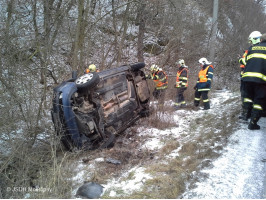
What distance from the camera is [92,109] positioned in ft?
13.1

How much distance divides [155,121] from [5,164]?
3.25 m

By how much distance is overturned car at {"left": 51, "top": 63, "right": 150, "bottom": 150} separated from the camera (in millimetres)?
3743

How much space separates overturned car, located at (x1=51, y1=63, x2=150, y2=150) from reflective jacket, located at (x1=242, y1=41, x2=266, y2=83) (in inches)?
98.2

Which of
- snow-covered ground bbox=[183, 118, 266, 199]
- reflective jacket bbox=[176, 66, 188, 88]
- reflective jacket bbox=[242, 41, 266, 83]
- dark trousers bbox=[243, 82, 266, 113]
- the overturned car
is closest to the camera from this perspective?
snow-covered ground bbox=[183, 118, 266, 199]

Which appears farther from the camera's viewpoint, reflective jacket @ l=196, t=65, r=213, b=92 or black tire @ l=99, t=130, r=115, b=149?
reflective jacket @ l=196, t=65, r=213, b=92

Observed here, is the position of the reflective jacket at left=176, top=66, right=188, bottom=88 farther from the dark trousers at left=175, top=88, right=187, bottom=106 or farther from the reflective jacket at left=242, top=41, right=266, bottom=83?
the reflective jacket at left=242, top=41, right=266, bottom=83

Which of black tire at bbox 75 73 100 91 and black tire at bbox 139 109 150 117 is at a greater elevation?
black tire at bbox 75 73 100 91

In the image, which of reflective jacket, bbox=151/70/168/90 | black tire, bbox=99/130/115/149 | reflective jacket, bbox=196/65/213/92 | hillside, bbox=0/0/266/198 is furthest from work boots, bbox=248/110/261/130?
reflective jacket, bbox=151/70/168/90

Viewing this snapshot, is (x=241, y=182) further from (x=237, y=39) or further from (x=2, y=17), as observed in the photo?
(x=237, y=39)

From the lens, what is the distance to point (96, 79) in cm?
394

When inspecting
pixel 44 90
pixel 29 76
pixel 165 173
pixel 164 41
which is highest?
pixel 164 41

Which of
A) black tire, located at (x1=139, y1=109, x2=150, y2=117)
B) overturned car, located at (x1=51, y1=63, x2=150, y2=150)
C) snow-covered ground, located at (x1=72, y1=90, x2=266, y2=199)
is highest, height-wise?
overturned car, located at (x1=51, y1=63, x2=150, y2=150)

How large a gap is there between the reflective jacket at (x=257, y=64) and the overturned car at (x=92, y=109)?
2495 mm

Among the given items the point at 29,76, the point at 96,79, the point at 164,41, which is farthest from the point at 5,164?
the point at 164,41
